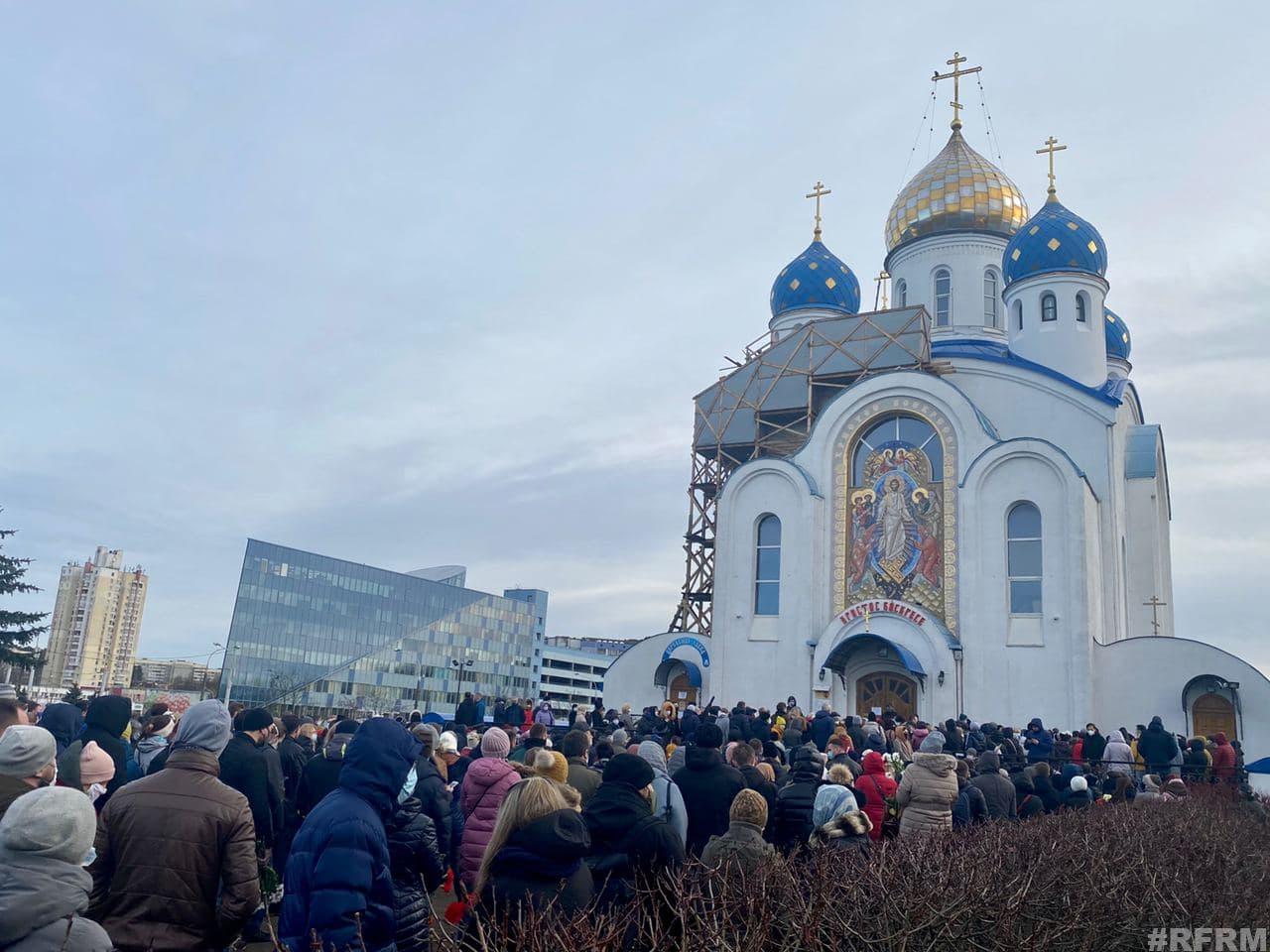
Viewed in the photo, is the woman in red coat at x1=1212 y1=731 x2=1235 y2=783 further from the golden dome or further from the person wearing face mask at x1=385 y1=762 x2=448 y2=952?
the golden dome

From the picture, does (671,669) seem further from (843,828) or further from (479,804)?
(843,828)

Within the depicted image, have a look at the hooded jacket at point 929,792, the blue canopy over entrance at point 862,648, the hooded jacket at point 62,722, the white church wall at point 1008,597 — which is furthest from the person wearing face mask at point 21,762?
the white church wall at point 1008,597

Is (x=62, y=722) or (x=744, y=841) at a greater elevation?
(x=62, y=722)

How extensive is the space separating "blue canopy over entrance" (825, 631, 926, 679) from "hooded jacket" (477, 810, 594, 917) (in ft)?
64.3

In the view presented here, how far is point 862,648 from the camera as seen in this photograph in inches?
938

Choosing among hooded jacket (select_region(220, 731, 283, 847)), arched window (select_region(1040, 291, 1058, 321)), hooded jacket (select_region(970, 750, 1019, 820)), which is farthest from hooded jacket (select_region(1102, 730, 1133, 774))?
arched window (select_region(1040, 291, 1058, 321))

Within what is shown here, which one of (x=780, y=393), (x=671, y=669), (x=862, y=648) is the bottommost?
(x=671, y=669)

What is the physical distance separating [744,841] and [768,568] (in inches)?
837

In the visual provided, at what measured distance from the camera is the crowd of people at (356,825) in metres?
3.34

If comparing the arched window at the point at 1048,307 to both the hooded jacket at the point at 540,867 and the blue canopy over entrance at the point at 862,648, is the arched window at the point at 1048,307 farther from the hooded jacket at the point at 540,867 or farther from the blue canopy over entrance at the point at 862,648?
the hooded jacket at the point at 540,867

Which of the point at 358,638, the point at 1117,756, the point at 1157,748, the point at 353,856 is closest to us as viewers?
the point at 353,856

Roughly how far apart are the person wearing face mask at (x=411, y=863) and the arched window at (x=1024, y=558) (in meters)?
20.3

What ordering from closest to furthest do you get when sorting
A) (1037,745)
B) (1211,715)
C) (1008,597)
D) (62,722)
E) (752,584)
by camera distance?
(62,722)
(1037,745)
(1211,715)
(1008,597)
(752,584)

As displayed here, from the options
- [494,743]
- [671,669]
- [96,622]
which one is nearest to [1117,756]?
[494,743]
